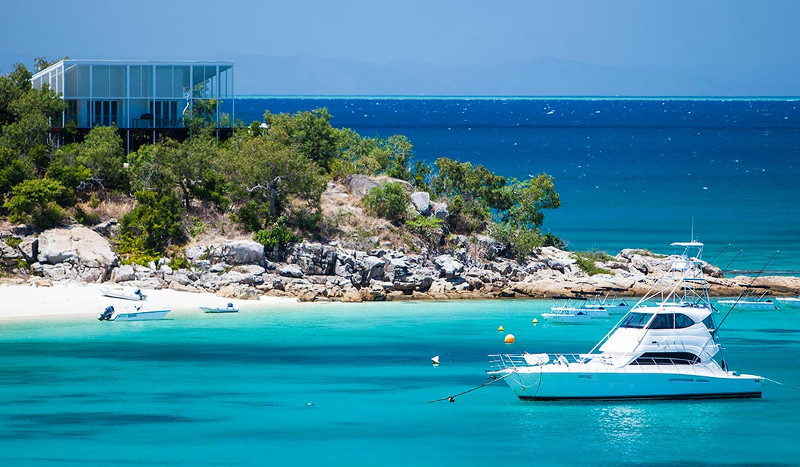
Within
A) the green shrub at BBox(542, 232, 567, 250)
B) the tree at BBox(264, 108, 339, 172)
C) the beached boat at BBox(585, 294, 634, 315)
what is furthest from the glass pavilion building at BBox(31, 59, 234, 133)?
the beached boat at BBox(585, 294, 634, 315)

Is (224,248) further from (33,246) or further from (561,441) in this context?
(561,441)

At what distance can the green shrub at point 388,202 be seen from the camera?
7275cm

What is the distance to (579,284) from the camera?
69375 mm

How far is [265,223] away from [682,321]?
32108 mm

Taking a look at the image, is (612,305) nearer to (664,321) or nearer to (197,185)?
(664,321)

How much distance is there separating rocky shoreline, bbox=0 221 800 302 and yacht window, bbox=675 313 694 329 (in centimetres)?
2456

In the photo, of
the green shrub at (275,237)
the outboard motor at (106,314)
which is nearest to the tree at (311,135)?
the green shrub at (275,237)

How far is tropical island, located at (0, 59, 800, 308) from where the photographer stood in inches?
2601

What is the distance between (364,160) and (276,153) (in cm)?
906

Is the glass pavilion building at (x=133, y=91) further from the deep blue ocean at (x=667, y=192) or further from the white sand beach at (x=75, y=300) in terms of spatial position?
the white sand beach at (x=75, y=300)

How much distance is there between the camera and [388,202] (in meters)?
72.8

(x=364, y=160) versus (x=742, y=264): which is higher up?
(x=364, y=160)

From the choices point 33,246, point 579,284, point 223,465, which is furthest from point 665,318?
point 33,246

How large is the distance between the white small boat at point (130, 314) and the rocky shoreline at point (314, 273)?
176 inches
